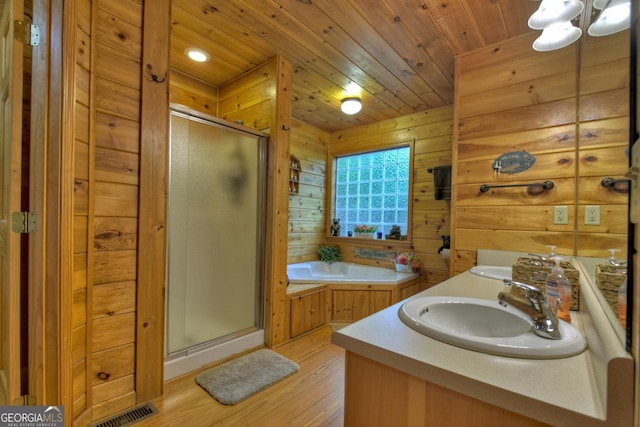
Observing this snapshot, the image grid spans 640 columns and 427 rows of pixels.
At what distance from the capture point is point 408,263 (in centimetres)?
338

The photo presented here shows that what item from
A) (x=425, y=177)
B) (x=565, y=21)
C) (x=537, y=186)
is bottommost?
(x=537, y=186)

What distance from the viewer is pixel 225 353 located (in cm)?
217

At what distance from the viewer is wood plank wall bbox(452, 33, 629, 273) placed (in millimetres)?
1452

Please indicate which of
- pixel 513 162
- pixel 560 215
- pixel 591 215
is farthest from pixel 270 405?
pixel 513 162

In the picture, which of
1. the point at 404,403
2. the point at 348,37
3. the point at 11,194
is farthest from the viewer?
the point at 348,37

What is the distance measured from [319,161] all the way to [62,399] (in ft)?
11.4

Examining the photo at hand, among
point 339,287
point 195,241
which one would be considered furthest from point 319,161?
point 195,241

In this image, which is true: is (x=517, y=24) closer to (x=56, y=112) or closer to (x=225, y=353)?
(x=56, y=112)

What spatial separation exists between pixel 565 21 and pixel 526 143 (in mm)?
759

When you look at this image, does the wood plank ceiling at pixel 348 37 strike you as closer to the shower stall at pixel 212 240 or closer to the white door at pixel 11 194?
the shower stall at pixel 212 240

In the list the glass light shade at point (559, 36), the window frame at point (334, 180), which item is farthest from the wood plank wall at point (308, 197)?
the glass light shade at point (559, 36)

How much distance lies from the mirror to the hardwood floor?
146cm

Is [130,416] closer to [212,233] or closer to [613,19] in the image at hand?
[212,233]

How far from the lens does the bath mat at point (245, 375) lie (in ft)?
5.76
